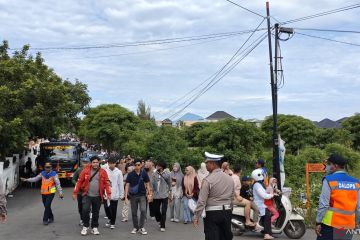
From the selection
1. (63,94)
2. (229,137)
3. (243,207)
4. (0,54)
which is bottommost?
(243,207)

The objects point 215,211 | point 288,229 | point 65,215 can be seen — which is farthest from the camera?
point 65,215

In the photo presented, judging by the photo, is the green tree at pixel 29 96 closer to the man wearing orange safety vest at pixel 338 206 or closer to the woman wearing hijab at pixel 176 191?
Answer: the woman wearing hijab at pixel 176 191

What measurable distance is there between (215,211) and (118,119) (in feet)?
117

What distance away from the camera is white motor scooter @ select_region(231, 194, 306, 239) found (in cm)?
1001

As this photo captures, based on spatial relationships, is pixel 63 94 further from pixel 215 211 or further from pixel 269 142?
pixel 269 142

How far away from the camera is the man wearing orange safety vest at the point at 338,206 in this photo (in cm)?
617

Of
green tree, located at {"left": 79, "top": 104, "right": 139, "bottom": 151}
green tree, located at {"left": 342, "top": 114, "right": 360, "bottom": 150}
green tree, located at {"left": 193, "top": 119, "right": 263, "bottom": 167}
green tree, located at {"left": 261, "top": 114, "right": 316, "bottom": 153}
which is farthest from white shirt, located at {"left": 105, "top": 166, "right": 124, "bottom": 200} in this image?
green tree, located at {"left": 342, "top": 114, "right": 360, "bottom": 150}

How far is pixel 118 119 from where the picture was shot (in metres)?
42.0

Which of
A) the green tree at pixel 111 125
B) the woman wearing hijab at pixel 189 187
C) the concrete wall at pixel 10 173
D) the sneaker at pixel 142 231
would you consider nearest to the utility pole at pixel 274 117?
the woman wearing hijab at pixel 189 187

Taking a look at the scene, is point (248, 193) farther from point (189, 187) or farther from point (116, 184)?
point (116, 184)

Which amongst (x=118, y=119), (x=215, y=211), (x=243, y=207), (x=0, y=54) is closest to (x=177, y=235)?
(x=243, y=207)

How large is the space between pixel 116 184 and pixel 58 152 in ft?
45.4

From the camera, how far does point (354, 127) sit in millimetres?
60281

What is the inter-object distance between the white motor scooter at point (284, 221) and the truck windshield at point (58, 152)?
627 inches
